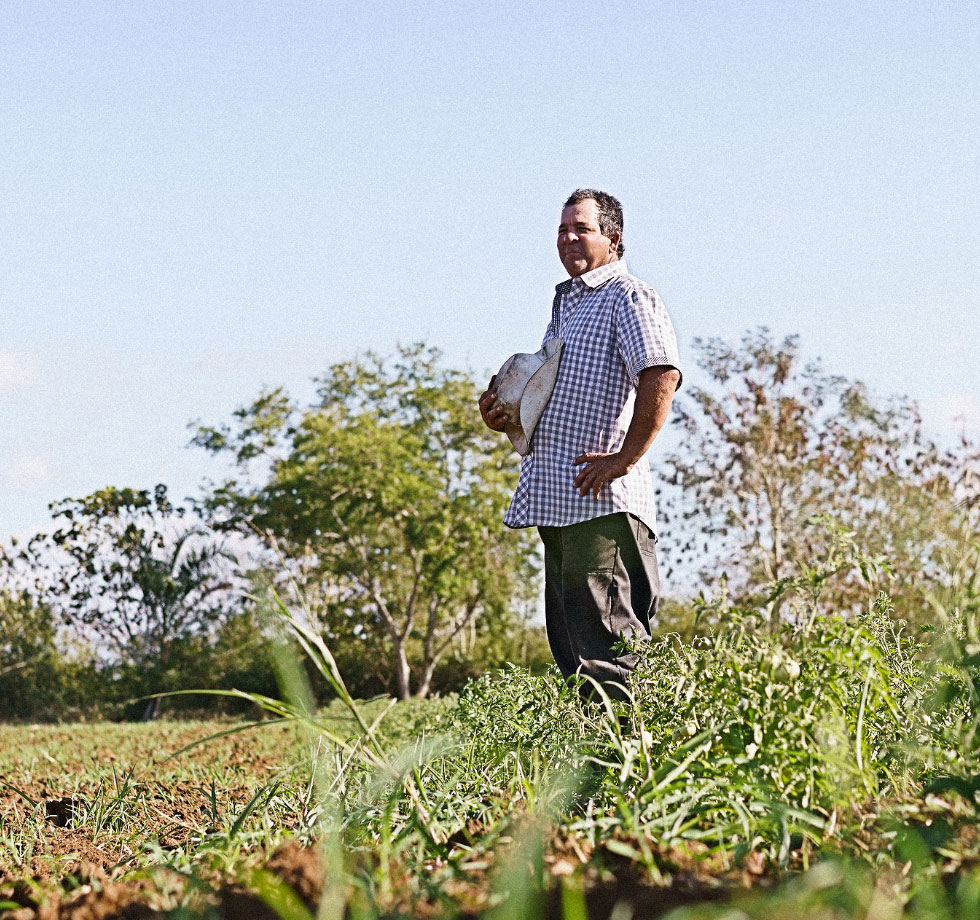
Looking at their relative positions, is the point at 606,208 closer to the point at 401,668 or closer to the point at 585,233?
the point at 585,233

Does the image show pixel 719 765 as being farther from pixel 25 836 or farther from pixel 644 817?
pixel 25 836

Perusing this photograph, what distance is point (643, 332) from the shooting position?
3.78 m

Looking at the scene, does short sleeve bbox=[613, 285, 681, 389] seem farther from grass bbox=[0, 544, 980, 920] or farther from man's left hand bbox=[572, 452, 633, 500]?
grass bbox=[0, 544, 980, 920]

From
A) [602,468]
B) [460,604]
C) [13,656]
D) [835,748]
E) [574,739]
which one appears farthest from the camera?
[13,656]

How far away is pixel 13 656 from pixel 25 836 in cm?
1855

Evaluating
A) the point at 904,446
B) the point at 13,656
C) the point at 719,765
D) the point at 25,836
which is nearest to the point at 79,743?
the point at 25,836

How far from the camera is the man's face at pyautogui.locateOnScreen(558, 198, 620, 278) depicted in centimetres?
420

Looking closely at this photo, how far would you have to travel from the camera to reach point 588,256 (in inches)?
166

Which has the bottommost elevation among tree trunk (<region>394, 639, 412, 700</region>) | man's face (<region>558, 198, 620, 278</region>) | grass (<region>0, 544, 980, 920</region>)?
tree trunk (<region>394, 639, 412, 700</region>)

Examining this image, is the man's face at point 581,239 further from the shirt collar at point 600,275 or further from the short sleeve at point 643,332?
the short sleeve at point 643,332

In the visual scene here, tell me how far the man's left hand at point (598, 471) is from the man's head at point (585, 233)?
85 centimetres

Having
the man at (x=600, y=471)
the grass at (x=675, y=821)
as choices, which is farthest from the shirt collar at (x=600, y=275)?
the grass at (x=675, y=821)

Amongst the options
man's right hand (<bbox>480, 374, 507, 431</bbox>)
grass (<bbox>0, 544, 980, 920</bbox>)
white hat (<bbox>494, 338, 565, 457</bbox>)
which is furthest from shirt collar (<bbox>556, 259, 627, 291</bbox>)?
grass (<bbox>0, 544, 980, 920</bbox>)

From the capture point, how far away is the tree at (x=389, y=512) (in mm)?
16969
